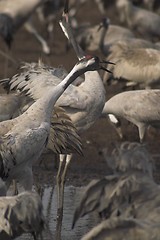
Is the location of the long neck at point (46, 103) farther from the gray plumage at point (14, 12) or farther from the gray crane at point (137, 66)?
the gray plumage at point (14, 12)

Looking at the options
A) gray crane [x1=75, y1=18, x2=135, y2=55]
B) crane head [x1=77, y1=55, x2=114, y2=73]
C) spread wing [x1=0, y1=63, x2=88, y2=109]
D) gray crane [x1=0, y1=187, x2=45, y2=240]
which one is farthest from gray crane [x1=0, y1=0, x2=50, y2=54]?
gray crane [x1=0, y1=187, x2=45, y2=240]

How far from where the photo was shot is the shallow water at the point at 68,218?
7869 millimetres

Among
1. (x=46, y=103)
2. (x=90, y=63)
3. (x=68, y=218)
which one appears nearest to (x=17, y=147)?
(x=46, y=103)

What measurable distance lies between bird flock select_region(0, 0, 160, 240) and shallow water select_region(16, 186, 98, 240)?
0.25 ft

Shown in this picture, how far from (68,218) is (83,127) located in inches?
39.1

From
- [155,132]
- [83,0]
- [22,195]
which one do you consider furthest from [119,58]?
[83,0]

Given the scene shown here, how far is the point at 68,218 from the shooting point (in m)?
8.52

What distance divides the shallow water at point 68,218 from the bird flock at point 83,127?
7 cm

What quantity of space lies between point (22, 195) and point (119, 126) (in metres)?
5.42

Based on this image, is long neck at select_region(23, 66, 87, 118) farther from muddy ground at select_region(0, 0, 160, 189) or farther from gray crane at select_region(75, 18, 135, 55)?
gray crane at select_region(75, 18, 135, 55)

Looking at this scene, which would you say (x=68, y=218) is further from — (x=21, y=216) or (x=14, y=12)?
(x=14, y=12)

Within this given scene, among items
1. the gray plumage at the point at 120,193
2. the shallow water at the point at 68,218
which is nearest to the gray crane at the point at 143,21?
the shallow water at the point at 68,218

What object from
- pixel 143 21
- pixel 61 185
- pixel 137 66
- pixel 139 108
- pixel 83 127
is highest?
pixel 83 127

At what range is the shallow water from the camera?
7869mm
